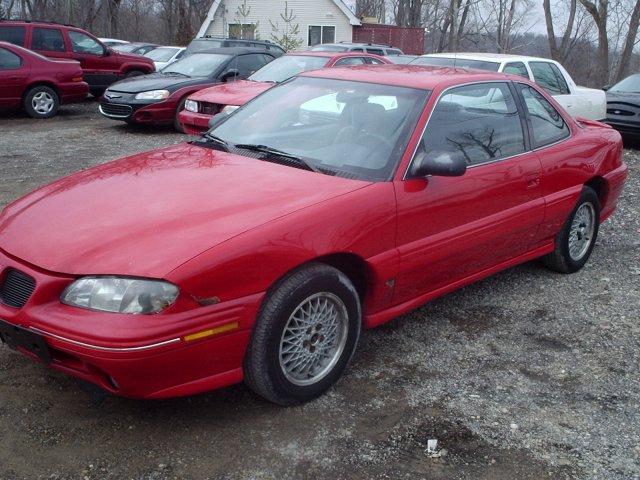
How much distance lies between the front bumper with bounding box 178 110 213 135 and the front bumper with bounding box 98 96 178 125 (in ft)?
3.83

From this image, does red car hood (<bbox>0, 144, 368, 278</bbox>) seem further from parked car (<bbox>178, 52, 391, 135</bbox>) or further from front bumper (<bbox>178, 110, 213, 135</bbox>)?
front bumper (<bbox>178, 110, 213, 135</bbox>)

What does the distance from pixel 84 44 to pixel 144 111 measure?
489 cm

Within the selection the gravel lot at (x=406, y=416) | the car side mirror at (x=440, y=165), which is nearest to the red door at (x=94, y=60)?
the gravel lot at (x=406, y=416)

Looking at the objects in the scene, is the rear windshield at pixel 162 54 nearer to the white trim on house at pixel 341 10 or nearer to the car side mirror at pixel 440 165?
the white trim on house at pixel 341 10

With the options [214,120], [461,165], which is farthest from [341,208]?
[214,120]

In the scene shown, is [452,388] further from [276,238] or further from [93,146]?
[93,146]

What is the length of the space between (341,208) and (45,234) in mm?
1370

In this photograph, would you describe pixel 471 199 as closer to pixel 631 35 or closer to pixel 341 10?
pixel 631 35

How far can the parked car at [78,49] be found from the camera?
1454 centimetres

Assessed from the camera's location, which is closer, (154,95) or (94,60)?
(154,95)

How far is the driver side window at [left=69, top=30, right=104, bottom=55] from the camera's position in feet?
50.5

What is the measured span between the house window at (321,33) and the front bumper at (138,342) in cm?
3388

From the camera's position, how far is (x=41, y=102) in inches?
527

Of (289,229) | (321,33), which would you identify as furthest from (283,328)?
(321,33)
